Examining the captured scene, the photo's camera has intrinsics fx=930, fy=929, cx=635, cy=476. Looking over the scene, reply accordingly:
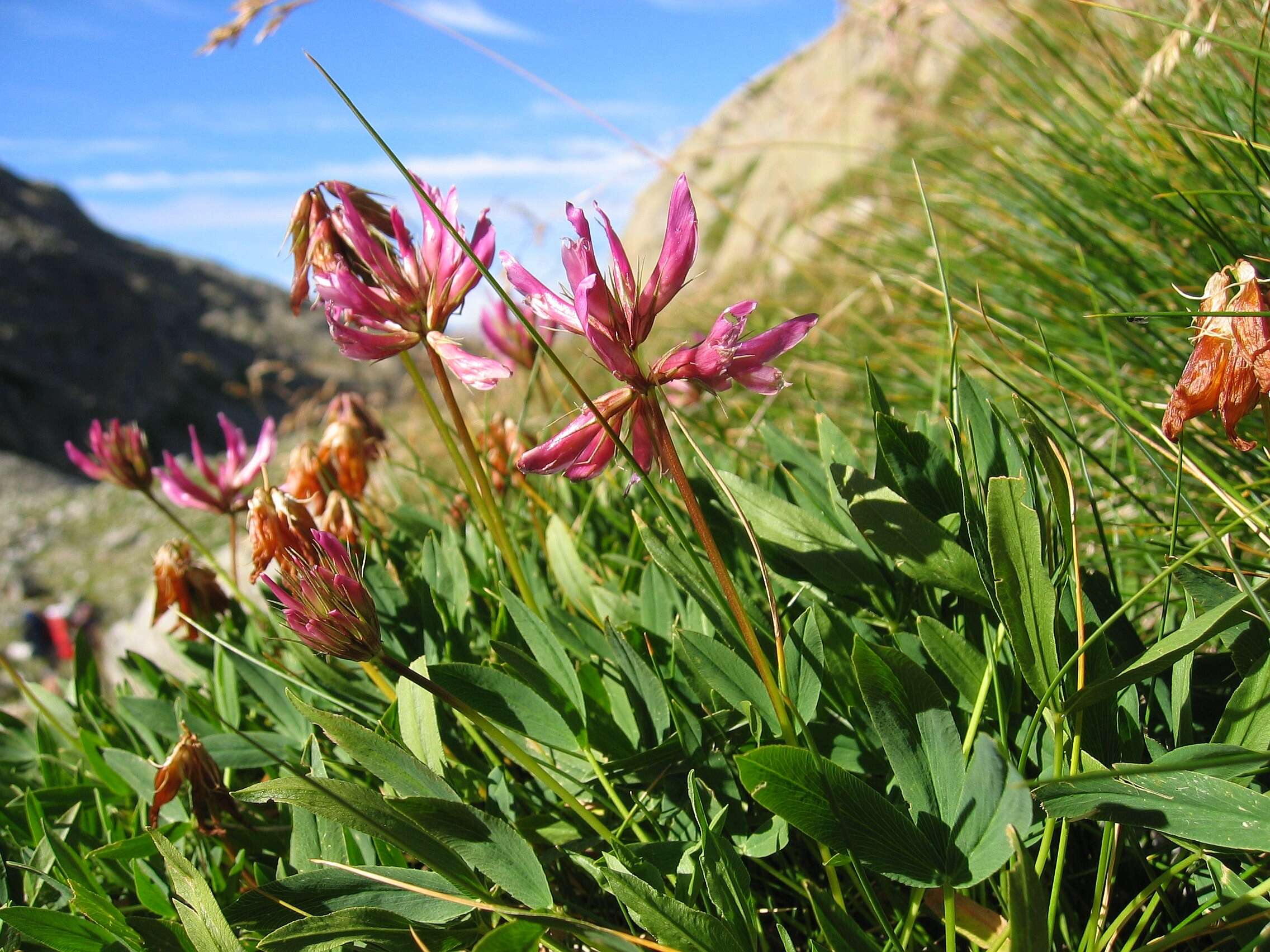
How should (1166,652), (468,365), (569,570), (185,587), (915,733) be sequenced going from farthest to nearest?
(185,587) → (569,570) → (468,365) → (915,733) → (1166,652)

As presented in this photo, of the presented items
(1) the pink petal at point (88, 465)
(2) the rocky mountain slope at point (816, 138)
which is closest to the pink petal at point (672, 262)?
(2) the rocky mountain slope at point (816, 138)

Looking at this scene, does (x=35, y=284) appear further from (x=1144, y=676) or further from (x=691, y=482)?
(x=1144, y=676)

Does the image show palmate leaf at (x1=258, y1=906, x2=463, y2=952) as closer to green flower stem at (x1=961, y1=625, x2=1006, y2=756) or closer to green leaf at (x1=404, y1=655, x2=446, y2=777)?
green leaf at (x1=404, y1=655, x2=446, y2=777)

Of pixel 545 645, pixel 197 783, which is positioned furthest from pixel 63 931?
pixel 545 645

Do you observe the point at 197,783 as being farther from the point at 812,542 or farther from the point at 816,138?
the point at 816,138

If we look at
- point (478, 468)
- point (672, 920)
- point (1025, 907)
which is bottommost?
point (1025, 907)

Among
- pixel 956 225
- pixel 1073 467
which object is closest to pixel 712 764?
pixel 1073 467

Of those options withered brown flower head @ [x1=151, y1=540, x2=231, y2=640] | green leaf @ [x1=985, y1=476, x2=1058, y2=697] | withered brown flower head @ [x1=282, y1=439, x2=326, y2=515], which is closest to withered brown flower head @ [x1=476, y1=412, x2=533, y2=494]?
withered brown flower head @ [x1=282, y1=439, x2=326, y2=515]
